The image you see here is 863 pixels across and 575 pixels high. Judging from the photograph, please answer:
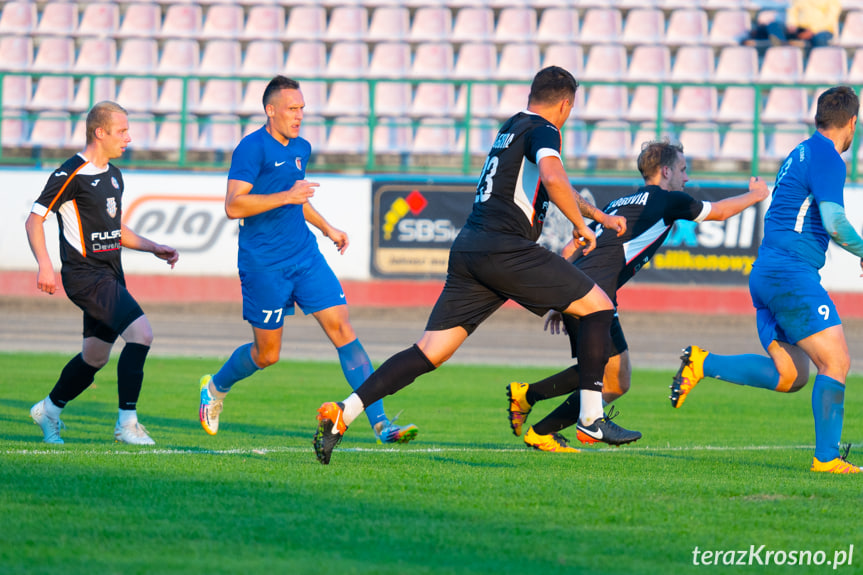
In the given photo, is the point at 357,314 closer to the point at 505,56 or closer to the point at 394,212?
the point at 394,212

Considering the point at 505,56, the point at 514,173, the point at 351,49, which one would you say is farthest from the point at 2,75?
the point at 514,173

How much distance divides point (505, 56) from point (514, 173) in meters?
18.7

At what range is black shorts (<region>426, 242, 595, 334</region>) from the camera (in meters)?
6.05

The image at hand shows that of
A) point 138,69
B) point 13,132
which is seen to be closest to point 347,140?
point 138,69

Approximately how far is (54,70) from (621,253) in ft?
66.0

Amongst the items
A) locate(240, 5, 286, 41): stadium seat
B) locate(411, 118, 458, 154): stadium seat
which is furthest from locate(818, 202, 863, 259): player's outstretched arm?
locate(240, 5, 286, 41): stadium seat

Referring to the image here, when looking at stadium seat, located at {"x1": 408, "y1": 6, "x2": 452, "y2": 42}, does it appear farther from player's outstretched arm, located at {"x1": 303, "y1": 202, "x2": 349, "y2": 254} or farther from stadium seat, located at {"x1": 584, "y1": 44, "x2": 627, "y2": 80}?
player's outstretched arm, located at {"x1": 303, "y1": 202, "x2": 349, "y2": 254}

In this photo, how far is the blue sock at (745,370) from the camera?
675 cm

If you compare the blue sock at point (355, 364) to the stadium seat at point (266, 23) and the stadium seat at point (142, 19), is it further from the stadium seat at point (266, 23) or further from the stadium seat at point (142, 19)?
the stadium seat at point (142, 19)

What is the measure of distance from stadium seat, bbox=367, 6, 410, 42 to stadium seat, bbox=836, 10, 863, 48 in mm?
9309

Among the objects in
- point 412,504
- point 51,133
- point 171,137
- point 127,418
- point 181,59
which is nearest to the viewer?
point 412,504

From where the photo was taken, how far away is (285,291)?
7.31 m

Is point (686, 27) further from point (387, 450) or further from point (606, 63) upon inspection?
point (387, 450)

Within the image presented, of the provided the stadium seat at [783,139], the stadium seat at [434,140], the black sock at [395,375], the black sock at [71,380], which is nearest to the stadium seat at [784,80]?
the stadium seat at [783,139]
